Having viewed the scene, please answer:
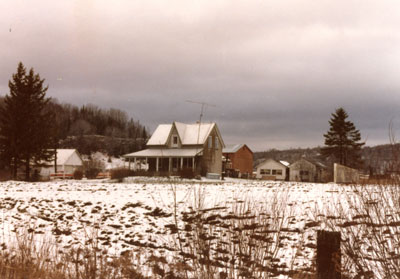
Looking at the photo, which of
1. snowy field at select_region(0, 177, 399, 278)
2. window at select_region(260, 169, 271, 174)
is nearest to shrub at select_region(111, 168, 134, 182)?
snowy field at select_region(0, 177, 399, 278)

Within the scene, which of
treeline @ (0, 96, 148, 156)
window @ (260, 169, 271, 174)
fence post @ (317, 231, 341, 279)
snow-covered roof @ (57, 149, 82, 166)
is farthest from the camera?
treeline @ (0, 96, 148, 156)

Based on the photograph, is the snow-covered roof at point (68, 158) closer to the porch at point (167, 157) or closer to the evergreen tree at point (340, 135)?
the porch at point (167, 157)

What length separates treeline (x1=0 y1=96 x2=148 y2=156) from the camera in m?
102

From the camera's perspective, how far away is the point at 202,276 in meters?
5.46

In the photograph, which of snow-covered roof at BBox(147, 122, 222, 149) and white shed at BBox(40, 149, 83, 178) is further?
white shed at BBox(40, 149, 83, 178)

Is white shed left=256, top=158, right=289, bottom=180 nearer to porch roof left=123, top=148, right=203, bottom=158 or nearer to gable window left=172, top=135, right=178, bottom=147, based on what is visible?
gable window left=172, top=135, right=178, bottom=147

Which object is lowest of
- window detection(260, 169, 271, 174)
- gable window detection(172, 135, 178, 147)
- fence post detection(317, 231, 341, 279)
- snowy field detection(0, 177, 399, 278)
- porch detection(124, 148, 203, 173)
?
snowy field detection(0, 177, 399, 278)

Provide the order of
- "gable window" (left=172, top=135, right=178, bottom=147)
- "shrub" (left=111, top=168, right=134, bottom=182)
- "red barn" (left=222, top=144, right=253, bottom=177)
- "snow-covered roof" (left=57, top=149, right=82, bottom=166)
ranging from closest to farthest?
"shrub" (left=111, top=168, right=134, bottom=182), "gable window" (left=172, top=135, right=178, bottom=147), "red barn" (left=222, top=144, right=253, bottom=177), "snow-covered roof" (left=57, top=149, right=82, bottom=166)

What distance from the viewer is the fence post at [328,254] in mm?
4371

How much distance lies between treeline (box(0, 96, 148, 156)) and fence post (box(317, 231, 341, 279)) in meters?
79.5

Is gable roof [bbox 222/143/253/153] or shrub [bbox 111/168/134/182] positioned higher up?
gable roof [bbox 222/143/253/153]

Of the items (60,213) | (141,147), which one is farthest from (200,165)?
(141,147)

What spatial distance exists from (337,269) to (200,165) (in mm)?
36737

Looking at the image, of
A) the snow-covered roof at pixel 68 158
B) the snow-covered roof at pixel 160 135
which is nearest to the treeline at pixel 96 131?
the snow-covered roof at pixel 68 158
